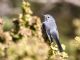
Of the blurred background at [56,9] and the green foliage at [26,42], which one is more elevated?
the blurred background at [56,9]

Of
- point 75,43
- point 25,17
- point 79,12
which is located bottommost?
point 75,43

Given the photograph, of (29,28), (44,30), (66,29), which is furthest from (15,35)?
(66,29)

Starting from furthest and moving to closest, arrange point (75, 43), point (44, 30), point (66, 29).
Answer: point (66, 29)
point (44, 30)
point (75, 43)

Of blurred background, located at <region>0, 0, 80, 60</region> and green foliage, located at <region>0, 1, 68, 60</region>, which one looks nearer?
green foliage, located at <region>0, 1, 68, 60</region>

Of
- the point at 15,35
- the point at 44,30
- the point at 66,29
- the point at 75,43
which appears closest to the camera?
the point at 15,35

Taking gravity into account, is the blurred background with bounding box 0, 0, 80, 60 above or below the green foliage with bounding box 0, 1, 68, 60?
above

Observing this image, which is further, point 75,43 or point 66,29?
point 66,29

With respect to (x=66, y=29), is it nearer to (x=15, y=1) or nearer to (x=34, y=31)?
(x=15, y=1)

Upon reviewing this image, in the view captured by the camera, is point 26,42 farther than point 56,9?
No

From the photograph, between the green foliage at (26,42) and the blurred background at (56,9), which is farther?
the blurred background at (56,9)

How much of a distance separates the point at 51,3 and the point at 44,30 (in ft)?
18.8

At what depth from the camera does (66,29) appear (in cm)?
891

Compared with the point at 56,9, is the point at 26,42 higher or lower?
lower

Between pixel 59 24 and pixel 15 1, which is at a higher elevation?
pixel 15 1
